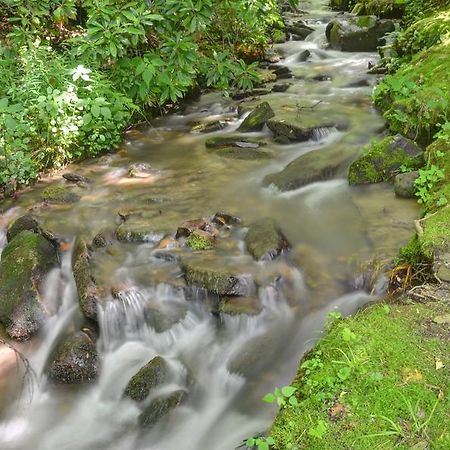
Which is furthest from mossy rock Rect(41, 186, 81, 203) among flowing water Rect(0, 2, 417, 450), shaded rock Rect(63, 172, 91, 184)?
shaded rock Rect(63, 172, 91, 184)

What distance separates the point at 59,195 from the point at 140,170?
4.41ft

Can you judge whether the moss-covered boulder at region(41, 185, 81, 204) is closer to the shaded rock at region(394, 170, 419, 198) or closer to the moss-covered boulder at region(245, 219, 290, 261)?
the moss-covered boulder at region(245, 219, 290, 261)

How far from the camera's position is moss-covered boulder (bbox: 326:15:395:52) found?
12961mm

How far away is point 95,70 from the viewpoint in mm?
7500

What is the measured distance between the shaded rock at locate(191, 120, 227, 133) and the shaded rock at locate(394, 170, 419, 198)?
4121 mm

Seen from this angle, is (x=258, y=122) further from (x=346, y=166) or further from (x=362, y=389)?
(x=362, y=389)

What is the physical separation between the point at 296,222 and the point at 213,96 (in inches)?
227

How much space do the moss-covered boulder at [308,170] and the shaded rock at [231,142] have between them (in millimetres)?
1195

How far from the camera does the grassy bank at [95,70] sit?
16.5 ft

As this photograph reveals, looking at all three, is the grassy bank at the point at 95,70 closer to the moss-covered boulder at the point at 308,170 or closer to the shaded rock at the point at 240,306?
the moss-covered boulder at the point at 308,170

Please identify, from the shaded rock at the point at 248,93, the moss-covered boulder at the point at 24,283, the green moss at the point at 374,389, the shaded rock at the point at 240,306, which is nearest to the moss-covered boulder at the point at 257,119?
the shaded rock at the point at 248,93

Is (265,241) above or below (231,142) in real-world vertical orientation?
below

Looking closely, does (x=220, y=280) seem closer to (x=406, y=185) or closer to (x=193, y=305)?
(x=193, y=305)

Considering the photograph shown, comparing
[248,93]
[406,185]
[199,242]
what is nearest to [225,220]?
[199,242]
